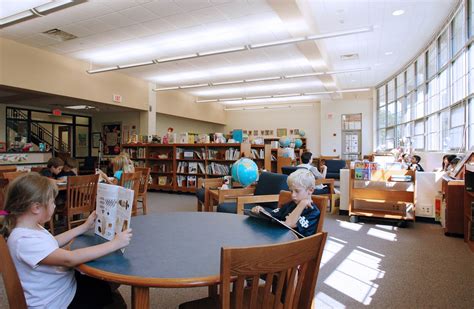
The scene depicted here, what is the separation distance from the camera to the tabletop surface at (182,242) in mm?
1081

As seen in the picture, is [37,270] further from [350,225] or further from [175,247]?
[350,225]

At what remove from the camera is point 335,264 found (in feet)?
9.86

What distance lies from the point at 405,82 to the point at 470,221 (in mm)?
6711

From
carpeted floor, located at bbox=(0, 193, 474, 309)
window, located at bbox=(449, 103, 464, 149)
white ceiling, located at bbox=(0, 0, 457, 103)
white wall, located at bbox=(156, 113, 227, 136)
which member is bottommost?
carpeted floor, located at bbox=(0, 193, 474, 309)

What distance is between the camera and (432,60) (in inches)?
276

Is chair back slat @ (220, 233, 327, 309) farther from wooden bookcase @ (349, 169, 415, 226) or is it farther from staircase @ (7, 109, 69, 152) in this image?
staircase @ (7, 109, 69, 152)

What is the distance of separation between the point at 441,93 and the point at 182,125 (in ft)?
30.7

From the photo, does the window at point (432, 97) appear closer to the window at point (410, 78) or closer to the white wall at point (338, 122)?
the window at point (410, 78)

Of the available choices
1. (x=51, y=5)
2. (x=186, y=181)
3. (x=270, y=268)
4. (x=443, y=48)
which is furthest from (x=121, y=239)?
(x=443, y=48)

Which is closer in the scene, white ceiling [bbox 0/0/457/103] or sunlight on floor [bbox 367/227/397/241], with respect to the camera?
sunlight on floor [bbox 367/227/397/241]

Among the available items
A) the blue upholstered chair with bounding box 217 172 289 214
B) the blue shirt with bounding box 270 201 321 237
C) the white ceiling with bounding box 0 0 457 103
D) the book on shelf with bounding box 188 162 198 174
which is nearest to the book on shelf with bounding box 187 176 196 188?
the book on shelf with bounding box 188 162 198 174

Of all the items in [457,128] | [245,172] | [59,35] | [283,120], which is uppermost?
[59,35]

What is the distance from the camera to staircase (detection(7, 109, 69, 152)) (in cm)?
900

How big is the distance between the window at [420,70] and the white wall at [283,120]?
5.54 m
